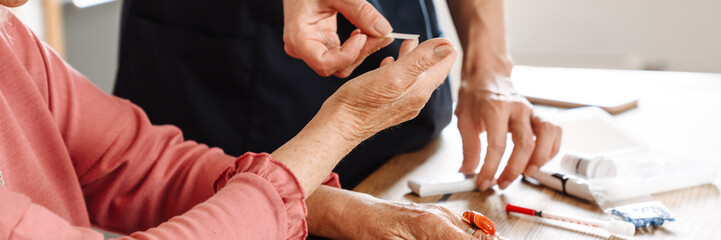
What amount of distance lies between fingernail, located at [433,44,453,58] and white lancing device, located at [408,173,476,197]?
304mm

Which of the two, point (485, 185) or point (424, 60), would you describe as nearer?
point (424, 60)

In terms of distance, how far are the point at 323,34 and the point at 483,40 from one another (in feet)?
1.39

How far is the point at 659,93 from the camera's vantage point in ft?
5.72

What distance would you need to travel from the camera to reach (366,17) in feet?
3.35

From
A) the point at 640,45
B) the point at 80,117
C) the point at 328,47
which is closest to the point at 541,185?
the point at 328,47

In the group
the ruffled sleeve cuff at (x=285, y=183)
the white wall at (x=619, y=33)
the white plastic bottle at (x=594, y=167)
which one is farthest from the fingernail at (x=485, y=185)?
the white wall at (x=619, y=33)

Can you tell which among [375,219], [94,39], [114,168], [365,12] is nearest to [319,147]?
[375,219]

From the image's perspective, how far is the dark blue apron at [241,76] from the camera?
127cm

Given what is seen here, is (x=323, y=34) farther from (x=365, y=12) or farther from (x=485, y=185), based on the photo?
(x=485, y=185)

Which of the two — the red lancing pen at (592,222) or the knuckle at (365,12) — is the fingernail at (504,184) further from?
the knuckle at (365,12)

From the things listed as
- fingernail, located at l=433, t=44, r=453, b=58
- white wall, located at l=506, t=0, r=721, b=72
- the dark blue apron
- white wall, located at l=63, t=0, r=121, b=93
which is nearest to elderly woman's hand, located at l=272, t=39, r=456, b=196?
fingernail, located at l=433, t=44, r=453, b=58

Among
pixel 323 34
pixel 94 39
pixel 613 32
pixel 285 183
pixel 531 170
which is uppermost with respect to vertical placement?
pixel 323 34

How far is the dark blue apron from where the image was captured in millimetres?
1273

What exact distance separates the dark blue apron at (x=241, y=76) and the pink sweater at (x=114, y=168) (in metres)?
0.20
